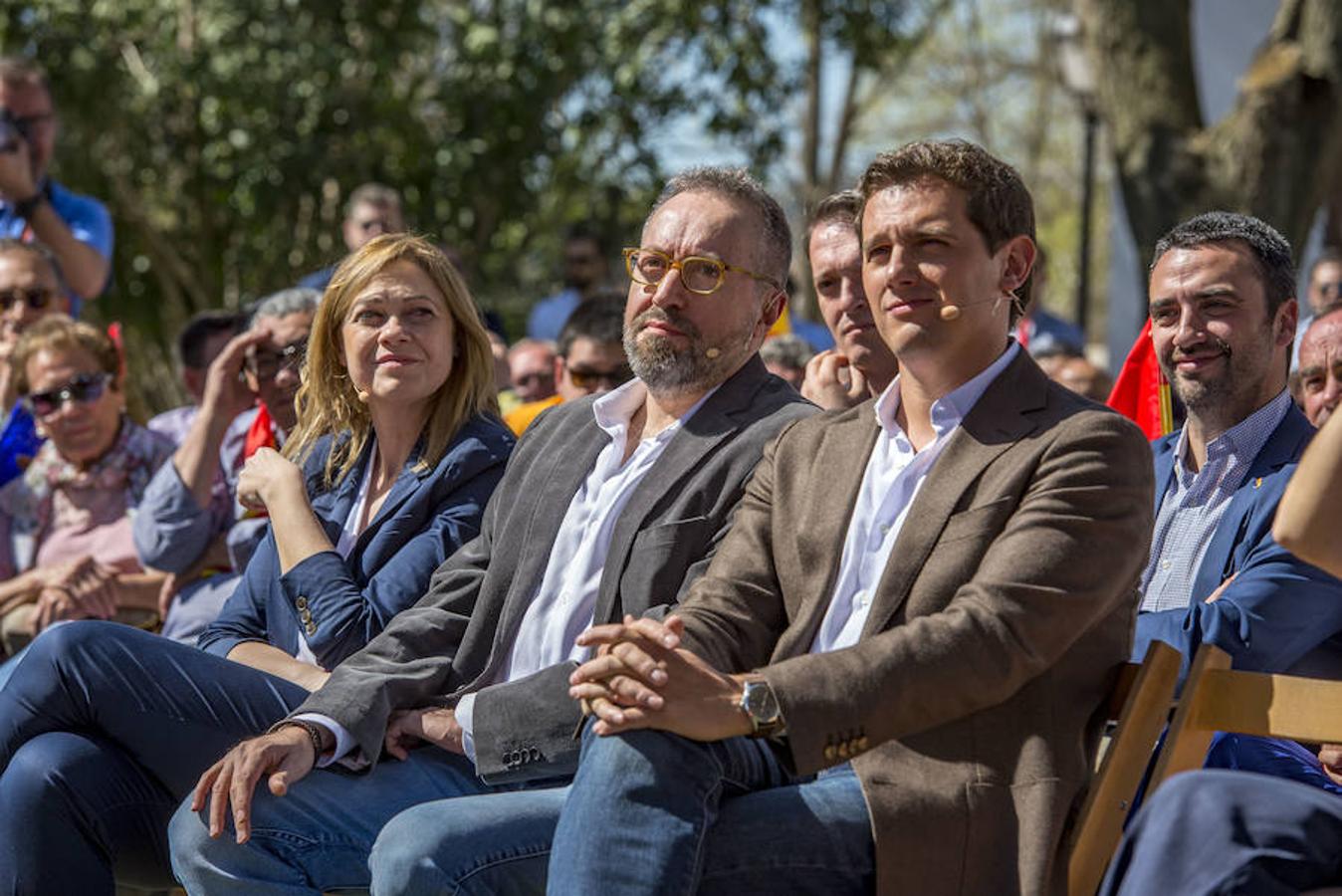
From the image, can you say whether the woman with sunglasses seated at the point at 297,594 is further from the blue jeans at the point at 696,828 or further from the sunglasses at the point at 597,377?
the sunglasses at the point at 597,377

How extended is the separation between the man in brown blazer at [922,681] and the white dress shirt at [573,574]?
0.56 metres

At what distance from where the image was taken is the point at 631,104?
12672mm

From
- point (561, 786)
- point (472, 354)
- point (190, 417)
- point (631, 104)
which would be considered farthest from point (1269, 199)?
point (561, 786)

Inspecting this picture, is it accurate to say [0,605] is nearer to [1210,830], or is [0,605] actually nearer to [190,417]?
[190,417]

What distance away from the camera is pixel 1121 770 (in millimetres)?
3076

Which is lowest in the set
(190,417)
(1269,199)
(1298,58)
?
(190,417)

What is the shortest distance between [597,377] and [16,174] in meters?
2.97

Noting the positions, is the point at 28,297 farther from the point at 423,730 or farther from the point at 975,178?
the point at 975,178

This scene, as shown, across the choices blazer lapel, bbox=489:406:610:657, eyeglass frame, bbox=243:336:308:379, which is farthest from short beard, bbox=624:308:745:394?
eyeglass frame, bbox=243:336:308:379

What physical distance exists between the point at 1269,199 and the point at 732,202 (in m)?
7.19

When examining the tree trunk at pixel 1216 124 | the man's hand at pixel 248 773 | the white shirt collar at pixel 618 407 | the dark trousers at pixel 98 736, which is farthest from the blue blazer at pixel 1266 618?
the tree trunk at pixel 1216 124

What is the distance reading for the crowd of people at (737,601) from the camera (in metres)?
3.05

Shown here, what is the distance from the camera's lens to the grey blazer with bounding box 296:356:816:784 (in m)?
3.70

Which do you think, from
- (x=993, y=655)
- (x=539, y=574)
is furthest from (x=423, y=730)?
(x=993, y=655)
